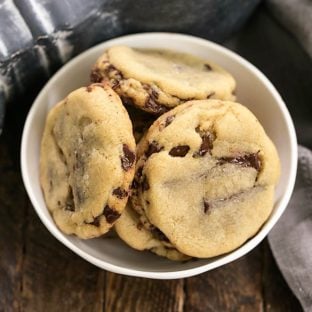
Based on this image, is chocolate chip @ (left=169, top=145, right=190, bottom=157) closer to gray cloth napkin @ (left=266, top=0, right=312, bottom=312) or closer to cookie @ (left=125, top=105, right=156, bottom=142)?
cookie @ (left=125, top=105, right=156, bottom=142)

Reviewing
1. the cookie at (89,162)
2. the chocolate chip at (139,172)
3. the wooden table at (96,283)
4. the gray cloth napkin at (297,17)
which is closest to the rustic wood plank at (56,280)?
the wooden table at (96,283)

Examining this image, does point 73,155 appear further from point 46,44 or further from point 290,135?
point 290,135

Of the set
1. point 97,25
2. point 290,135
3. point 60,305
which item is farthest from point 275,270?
point 97,25

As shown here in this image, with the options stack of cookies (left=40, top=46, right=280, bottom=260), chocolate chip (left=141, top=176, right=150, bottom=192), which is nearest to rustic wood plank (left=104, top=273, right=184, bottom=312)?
stack of cookies (left=40, top=46, right=280, bottom=260)

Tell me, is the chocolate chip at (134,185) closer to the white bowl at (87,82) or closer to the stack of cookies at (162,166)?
the stack of cookies at (162,166)

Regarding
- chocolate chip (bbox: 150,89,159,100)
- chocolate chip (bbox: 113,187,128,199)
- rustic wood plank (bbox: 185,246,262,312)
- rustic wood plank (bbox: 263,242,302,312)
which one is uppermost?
chocolate chip (bbox: 150,89,159,100)

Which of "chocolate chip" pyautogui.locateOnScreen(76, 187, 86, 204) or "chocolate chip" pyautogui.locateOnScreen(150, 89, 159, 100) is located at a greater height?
"chocolate chip" pyautogui.locateOnScreen(150, 89, 159, 100)

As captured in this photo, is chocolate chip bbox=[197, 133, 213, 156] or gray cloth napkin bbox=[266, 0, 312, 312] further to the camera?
gray cloth napkin bbox=[266, 0, 312, 312]
